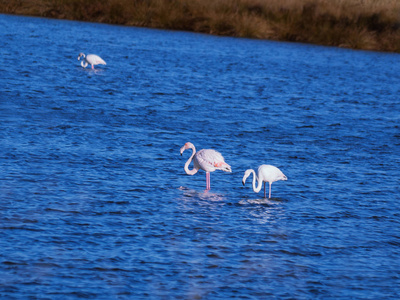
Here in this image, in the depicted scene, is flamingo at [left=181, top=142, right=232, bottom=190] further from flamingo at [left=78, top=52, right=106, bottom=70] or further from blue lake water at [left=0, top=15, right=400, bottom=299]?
flamingo at [left=78, top=52, right=106, bottom=70]

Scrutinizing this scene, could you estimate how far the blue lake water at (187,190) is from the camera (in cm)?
779

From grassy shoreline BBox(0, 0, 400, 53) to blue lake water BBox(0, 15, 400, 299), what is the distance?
14920mm

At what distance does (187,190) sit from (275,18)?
A: 29.9 m

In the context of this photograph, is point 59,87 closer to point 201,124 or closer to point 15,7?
point 201,124

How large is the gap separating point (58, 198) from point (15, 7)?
115 feet

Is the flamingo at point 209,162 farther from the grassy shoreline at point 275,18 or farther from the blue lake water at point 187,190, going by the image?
the grassy shoreline at point 275,18

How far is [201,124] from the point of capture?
54.0ft

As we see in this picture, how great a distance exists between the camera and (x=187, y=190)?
11.2 meters

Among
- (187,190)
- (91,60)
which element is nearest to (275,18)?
(91,60)

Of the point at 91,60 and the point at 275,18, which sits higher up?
the point at 275,18

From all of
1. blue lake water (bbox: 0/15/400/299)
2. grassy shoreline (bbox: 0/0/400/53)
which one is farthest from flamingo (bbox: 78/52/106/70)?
grassy shoreline (bbox: 0/0/400/53)

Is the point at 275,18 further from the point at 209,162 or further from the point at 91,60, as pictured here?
the point at 209,162

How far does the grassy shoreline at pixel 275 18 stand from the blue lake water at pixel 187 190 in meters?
14.9

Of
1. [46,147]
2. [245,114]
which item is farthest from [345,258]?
[245,114]
